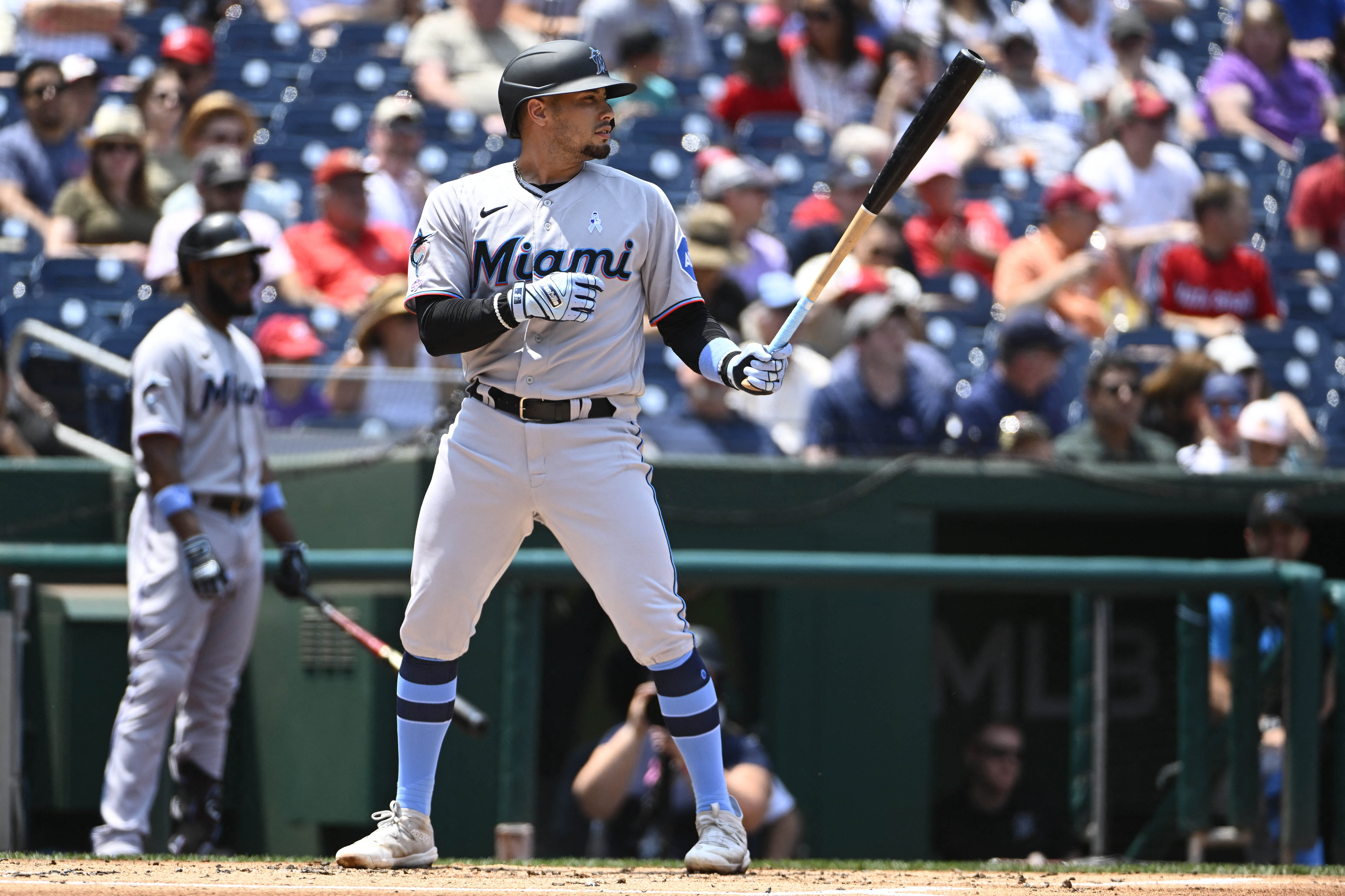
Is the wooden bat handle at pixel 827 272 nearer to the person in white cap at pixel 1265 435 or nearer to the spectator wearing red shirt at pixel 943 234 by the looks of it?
the person in white cap at pixel 1265 435

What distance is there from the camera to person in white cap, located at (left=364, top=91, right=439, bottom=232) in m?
8.09

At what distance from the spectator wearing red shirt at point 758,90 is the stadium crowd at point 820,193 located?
0.02 metres

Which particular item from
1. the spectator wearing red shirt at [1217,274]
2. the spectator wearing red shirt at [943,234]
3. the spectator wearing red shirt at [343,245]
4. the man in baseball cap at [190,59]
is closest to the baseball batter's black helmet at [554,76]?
the spectator wearing red shirt at [343,245]

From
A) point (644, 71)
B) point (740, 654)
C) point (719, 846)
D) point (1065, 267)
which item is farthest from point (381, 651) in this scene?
point (644, 71)

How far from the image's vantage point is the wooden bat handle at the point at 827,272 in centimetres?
364

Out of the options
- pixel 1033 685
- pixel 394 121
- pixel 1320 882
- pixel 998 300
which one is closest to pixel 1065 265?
pixel 998 300

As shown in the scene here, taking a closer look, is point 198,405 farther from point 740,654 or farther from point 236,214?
point 740,654

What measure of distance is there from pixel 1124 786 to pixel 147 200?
4.83 m

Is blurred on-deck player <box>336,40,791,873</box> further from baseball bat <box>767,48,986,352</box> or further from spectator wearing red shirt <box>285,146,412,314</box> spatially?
spectator wearing red shirt <box>285,146,412,314</box>

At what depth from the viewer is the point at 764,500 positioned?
6.25 m

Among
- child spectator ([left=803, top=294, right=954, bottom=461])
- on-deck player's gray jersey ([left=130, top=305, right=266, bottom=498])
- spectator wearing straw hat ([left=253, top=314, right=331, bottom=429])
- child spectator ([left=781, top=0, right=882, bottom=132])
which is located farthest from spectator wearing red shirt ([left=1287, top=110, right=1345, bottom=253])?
on-deck player's gray jersey ([left=130, top=305, right=266, bottom=498])

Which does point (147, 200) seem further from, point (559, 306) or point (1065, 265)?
point (559, 306)

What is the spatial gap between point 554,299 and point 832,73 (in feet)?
22.2

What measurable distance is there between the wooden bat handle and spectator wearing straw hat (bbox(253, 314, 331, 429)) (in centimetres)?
223
